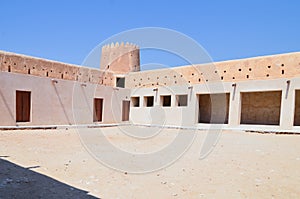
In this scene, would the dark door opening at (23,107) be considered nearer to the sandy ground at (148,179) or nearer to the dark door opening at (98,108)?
the dark door opening at (98,108)

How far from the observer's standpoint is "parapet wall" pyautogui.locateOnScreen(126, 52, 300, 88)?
571 inches

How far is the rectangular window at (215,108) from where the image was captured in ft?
61.0

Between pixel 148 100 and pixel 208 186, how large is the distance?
1915 cm

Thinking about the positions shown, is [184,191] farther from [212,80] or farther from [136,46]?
[136,46]

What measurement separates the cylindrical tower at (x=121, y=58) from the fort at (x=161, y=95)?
20.4ft

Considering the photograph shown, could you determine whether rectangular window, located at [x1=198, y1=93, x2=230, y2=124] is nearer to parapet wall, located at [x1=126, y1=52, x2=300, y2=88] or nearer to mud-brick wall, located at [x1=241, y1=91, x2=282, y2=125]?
mud-brick wall, located at [x1=241, y1=91, x2=282, y2=125]

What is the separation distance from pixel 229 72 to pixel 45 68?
14.5 metres

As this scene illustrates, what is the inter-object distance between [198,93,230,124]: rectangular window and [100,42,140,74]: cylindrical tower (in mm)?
11740

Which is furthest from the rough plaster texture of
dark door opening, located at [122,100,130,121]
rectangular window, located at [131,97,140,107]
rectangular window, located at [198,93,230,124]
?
rectangular window, located at [198,93,230,124]

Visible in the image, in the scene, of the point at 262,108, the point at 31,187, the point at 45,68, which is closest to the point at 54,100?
the point at 45,68

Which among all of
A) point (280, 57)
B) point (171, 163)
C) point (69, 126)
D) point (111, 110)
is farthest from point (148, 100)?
point (171, 163)

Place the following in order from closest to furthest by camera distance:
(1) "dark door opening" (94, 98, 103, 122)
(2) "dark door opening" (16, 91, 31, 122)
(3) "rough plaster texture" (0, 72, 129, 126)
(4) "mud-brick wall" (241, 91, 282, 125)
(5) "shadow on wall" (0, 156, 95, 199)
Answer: (5) "shadow on wall" (0, 156, 95, 199) < (3) "rough plaster texture" (0, 72, 129, 126) < (2) "dark door opening" (16, 91, 31, 122) < (4) "mud-brick wall" (241, 91, 282, 125) < (1) "dark door opening" (94, 98, 103, 122)

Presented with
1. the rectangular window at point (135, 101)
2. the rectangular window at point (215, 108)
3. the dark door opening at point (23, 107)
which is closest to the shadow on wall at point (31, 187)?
the dark door opening at point (23, 107)

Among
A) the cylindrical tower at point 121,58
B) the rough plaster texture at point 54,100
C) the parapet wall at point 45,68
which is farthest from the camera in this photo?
the cylindrical tower at point 121,58
